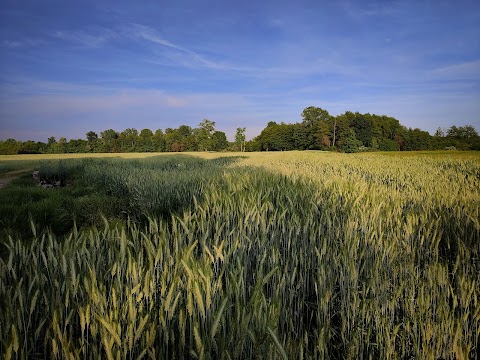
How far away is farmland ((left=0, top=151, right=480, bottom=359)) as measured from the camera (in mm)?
1295

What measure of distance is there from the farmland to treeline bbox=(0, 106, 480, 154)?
71.9 m

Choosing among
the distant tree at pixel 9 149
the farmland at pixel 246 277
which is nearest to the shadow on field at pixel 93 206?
the farmland at pixel 246 277

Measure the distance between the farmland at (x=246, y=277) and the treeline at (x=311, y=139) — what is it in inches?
2830

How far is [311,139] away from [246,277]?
269 feet

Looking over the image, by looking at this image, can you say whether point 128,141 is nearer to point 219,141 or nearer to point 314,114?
point 219,141

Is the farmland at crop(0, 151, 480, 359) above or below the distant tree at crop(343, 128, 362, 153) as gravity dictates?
below

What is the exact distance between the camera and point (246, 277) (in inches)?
91.8

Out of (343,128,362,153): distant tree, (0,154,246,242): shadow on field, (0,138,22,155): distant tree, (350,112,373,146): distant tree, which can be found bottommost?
(0,154,246,242): shadow on field

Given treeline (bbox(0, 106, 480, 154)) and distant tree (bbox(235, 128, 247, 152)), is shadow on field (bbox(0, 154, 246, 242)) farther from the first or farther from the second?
distant tree (bbox(235, 128, 247, 152))

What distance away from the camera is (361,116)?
8862 cm

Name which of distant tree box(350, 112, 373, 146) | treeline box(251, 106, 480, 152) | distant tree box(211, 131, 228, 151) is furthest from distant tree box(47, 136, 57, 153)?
distant tree box(350, 112, 373, 146)

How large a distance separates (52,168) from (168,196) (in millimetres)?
12907

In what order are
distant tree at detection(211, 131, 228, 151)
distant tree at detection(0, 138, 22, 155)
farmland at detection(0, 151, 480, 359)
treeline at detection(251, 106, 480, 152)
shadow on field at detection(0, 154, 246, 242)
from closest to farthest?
1. farmland at detection(0, 151, 480, 359)
2. shadow on field at detection(0, 154, 246, 242)
3. distant tree at detection(0, 138, 22, 155)
4. treeline at detection(251, 106, 480, 152)
5. distant tree at detection(211, 131, 228, 151)

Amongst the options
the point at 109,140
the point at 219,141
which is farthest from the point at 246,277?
the point at 219,141
